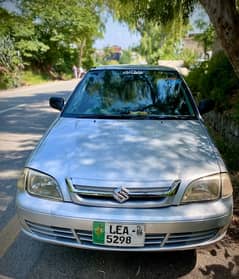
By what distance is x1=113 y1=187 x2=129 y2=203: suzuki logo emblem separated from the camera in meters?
2.62

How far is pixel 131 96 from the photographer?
4.21 metres

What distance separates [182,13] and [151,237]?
7187 mm

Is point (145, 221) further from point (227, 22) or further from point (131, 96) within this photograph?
point (227, 22)

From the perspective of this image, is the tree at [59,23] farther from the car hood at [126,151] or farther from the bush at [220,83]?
the car hood at [126,151]

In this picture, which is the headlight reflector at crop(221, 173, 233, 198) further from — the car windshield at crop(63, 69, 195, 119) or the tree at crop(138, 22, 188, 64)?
the tree at crop(138, 22, 188, 64)

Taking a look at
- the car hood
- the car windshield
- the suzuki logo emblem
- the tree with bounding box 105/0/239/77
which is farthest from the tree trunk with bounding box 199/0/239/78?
the suzuki logo emblem

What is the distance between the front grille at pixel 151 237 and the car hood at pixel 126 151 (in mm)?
378

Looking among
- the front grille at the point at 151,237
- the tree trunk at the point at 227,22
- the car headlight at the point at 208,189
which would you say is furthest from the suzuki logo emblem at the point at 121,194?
the tree trunk at the point at 227,22

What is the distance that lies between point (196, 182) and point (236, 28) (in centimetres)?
→ 248

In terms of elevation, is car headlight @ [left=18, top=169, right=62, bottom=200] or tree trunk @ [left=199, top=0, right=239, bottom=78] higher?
tree trunk @ [left=199, top=0, right=239, bottom=78]

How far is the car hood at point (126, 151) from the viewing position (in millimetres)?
Result: 2748

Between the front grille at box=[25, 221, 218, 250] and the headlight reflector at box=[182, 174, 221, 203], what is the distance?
241mm

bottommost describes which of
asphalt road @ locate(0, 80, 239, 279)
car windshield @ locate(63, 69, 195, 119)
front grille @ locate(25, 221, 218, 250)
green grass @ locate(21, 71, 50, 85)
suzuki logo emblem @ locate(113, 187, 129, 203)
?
green grass @ locate(21, 71, 50, 85)

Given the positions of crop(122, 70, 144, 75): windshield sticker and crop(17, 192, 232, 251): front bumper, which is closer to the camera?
crop(17, 192, 232, 251): front bumper
